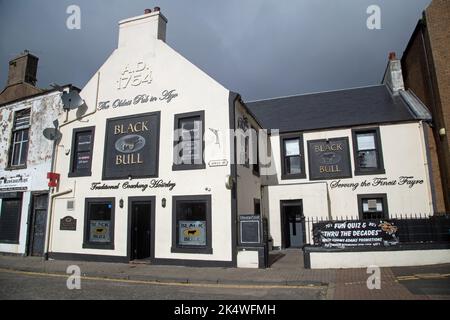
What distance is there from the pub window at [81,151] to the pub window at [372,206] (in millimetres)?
14042

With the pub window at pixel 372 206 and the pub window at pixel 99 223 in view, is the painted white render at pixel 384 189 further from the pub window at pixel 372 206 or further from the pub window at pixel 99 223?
the pub window at pixel 99 223

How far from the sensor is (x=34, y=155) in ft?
53.2

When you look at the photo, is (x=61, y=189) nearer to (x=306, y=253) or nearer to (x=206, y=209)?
(x=206, y=209)

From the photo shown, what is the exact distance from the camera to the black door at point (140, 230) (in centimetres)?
1320

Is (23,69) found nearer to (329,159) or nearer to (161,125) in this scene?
(161,125)

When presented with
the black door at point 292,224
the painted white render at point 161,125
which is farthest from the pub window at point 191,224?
the black door at point 292,224

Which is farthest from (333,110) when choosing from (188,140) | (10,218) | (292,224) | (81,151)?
(10,218)

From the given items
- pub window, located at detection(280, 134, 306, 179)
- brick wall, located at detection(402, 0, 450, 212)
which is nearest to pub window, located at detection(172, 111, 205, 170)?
pub window, located at detection(280, 134, 306, 179)

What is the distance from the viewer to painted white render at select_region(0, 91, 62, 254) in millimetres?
15602

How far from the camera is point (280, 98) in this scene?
2361cm

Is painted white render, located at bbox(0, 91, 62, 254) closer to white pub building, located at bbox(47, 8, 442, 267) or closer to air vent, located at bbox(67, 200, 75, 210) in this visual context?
white pub building, located at bbox(47, 8, 442, 267)

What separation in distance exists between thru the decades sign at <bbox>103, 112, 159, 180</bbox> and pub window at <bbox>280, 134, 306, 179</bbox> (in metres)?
8.46

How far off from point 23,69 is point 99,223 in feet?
47.8

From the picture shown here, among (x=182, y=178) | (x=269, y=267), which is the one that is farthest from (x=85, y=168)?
(x=269, y=267)
